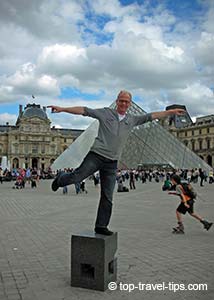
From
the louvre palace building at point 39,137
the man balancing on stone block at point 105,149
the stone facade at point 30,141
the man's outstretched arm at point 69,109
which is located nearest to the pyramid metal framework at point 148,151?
the man balancing on stone block at point 105,149

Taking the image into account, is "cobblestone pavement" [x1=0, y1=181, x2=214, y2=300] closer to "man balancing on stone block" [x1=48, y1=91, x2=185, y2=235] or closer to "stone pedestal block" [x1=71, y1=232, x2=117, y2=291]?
"stone pedestal block" [x1=71, y1=232, x2=117, y2=291]

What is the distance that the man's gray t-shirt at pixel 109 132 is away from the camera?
386cm

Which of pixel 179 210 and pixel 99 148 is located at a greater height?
pixel 99 148

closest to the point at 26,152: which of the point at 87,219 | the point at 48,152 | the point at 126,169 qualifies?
the point at 48,152

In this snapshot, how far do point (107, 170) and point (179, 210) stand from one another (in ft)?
12.2

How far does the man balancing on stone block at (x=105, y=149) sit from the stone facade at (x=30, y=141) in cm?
9711

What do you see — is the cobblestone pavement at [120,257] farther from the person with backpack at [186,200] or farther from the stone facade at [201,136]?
the stone facade at [201,136]

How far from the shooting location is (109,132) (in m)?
3.87

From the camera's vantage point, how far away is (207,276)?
4.24 meters

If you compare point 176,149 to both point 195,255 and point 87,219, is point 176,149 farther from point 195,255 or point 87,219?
point 195,255

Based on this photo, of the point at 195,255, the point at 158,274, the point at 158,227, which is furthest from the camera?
the point at 158,227

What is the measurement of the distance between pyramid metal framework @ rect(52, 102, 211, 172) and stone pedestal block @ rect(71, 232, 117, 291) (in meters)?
33.2

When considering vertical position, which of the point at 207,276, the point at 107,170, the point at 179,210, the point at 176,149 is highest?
the point at 176,149

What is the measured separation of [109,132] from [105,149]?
196mm
